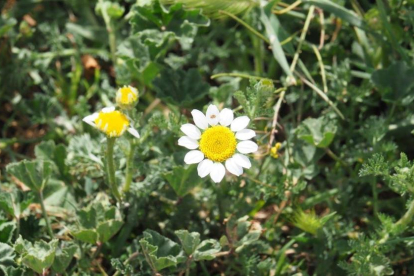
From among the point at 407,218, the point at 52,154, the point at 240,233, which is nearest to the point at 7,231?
the point at 52,154

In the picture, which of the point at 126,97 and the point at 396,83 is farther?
the point at 396,83

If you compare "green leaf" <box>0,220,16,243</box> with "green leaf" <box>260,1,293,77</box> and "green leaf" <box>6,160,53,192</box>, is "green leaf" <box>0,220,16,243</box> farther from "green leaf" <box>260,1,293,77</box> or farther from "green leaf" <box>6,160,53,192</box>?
"green leaf" <box>260,1,293,77</box>

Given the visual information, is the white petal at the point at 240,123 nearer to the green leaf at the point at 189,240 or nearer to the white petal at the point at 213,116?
the white petal at the point at 213,116

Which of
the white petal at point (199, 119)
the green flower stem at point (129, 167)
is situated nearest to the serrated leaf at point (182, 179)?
the green flower stem at point (129, 167)

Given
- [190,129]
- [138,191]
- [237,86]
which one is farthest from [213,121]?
[237,86]

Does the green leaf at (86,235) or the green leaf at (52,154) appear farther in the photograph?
the green leaf at (52,154)

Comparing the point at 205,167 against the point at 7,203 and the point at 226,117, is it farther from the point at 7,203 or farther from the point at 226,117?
the point at 7,203

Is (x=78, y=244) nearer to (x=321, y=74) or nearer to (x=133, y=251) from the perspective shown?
(x=133, y=251)
